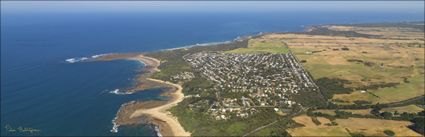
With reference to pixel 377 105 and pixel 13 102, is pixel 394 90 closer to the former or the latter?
pixel 377 105

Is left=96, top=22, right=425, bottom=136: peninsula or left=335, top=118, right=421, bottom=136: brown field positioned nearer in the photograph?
left=335, top=118, right=421, bottom=136: brown field

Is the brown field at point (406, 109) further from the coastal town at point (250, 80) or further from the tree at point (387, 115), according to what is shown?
the coastal town at point (250, 80)

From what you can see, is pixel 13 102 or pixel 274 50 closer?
pixel 13 102

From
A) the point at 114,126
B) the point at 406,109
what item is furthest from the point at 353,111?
the point at 114,126

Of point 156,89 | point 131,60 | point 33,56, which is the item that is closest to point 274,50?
point 131,60

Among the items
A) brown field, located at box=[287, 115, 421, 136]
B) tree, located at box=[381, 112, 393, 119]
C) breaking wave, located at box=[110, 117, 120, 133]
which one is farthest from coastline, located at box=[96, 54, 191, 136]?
tree, located at box=[381, 112, 393, 119]
